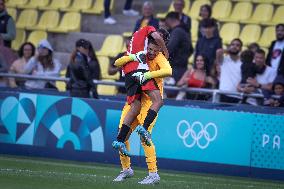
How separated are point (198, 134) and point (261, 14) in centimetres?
558

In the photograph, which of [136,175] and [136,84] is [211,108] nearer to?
[136,175]

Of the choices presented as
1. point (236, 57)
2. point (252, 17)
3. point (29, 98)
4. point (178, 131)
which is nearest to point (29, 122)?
point (29, 98)

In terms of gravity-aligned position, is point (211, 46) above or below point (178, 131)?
above

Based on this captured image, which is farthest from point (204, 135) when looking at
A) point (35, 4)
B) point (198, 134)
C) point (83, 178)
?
point (35, 4)

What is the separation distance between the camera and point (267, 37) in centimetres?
2066

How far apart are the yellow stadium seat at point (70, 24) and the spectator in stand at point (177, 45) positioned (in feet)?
17.5

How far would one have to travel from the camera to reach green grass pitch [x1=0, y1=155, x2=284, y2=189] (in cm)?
1205

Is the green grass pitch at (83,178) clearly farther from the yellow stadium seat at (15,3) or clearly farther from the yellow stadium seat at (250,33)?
the yellow stadium seat at (15,3)

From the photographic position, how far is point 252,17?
2142 cm

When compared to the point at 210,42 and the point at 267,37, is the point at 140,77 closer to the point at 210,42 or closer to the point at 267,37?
the point at 210,42

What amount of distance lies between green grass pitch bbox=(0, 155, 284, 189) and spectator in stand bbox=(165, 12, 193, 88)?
2862mm

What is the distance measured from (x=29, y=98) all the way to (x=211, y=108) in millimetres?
3414

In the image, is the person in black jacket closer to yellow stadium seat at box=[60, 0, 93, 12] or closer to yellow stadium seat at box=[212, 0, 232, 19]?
yellow stadium seat at box=[212, 0, 232, 19]

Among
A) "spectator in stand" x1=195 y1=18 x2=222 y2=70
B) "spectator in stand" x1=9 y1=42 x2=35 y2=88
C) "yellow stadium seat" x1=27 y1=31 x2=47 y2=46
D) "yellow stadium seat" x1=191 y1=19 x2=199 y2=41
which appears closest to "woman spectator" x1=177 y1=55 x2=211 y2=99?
"spectator in stand" x1=195 y1=18 x2=222 y2=70
